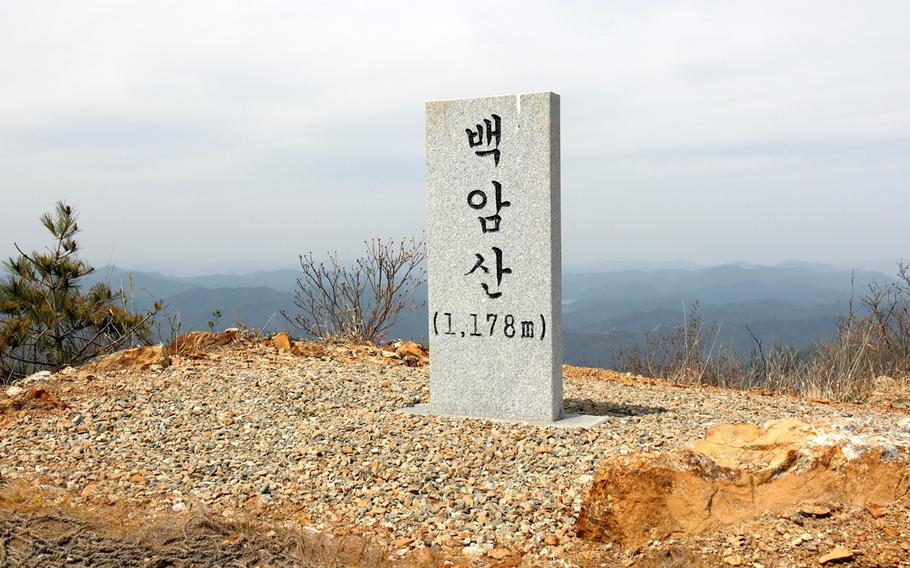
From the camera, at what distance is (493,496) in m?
4.75

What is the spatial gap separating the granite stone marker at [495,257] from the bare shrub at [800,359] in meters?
4.10

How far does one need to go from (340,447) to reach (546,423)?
5.14 ft

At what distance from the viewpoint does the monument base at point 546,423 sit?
19.9 ft

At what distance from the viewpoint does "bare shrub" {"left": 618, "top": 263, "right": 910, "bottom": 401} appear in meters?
9.38

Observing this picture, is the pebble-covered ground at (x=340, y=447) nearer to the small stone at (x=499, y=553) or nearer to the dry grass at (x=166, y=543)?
the small stone at (x=499, y=553)

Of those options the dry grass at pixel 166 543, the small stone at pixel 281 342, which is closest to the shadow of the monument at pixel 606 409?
the dry grass at pixel 166 543

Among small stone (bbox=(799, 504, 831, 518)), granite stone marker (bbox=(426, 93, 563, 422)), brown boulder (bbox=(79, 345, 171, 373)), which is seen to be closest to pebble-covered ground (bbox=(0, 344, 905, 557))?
brown boulder (bbox=(79, 345, 171, 373))

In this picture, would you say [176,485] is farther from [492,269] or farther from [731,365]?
[731,365]

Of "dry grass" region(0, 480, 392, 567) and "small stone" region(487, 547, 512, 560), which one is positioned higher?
"dry grass" region(0, 480, 392, 567)

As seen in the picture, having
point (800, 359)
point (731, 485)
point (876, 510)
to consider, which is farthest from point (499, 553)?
point (800, 359)

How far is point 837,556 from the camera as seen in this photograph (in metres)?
3.56

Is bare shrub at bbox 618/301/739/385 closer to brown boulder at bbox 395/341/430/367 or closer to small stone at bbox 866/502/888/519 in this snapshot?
brown boulder at bbox 395/341/430/367

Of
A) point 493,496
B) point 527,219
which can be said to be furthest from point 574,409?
point 493,496

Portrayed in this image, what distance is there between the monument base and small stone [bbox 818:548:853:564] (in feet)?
8.17
